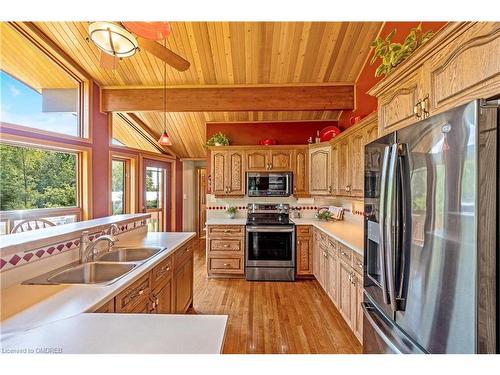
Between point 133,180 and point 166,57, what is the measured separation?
11.0ft

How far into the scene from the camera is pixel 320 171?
388 cm

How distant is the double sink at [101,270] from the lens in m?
1.52

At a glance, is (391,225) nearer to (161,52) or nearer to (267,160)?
(161,52)

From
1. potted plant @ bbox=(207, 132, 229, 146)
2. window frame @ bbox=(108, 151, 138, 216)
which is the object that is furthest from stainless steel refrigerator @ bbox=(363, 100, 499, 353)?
window frame @ bbox=(108, 151, 138, 216)

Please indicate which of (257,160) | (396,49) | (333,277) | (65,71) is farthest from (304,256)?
(65,71)

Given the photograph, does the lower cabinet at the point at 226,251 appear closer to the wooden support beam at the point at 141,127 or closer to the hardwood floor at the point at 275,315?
the hardwood floor at the point at 275,315

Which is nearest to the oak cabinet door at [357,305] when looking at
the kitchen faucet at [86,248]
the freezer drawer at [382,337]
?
the freezer drawer at [382,337]

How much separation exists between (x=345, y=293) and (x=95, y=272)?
223 cm

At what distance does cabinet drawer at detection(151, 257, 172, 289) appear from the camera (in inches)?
69.7

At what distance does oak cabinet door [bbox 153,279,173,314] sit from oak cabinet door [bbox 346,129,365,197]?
6.91 ft

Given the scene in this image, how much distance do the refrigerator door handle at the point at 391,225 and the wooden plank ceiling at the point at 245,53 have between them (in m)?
2.39

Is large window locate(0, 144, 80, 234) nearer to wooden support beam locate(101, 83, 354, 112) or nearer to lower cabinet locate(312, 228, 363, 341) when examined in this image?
wooden support beam locate(101, 83, 354, 112)

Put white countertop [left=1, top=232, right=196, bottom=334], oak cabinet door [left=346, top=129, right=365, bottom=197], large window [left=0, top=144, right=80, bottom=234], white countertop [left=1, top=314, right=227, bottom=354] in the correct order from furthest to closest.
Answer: large window [left=0, top=144, right=80, bottom=234], oak cabinet door [left=346, top=129, right=365, bottom=197], white countertop [left=1, top=232, right=196, bottom=334], white countertop [left=1, top=314, right=227, bottom=354]
